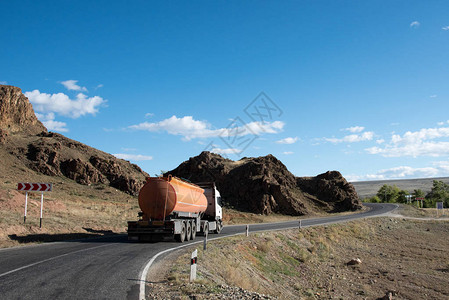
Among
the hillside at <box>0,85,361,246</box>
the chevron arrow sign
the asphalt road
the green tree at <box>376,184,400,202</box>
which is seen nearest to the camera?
the asphalt road

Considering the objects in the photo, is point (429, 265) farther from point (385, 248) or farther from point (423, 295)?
point (423, 295)

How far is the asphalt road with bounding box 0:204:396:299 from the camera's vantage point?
26.2 feet

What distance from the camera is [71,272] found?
10172mm

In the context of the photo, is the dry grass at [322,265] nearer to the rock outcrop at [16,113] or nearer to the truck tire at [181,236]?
the truck tire at [181,236]

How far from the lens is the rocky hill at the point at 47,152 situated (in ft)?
198

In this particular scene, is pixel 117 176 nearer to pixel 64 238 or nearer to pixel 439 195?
pixel 64 238

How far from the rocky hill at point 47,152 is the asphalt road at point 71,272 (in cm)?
4863

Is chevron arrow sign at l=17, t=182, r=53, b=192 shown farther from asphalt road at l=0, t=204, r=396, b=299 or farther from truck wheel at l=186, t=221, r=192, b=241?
truck wheel at l=186, t=221, r=192, b=241

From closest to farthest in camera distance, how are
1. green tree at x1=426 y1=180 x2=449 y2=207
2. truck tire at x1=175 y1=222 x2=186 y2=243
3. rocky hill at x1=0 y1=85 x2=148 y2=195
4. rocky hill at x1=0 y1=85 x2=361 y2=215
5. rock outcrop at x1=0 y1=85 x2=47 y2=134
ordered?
1. truck tire at x1=175 y1=222 x2=186 y2=243
2. rocky hill at x1=0 y1=85 x2=361 y2=215
3. rocky hill at x1=0 y1=85 x2=148 y2=195
4. rock outcrop at x1=0 y1=85 x2=47 y2=134
5. green tree at x1=426 y1=180 x2=449 y2=207

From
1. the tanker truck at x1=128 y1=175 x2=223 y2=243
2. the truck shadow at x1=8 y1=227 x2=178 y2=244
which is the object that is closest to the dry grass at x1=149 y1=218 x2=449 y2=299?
the tanker truck at x1=128 y1=175 x2=223 y2=243

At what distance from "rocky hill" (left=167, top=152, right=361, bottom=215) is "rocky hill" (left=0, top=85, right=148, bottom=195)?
11794mm

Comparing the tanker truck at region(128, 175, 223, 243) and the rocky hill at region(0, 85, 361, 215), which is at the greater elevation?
the rocky hill at region(0, 85, 361, 215)

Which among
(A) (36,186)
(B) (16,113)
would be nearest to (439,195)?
(A) (36,186)

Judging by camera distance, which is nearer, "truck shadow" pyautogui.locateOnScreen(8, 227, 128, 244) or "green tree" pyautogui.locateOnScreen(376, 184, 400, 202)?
"truck shadow" pyautogui.locateOnScreen(8, 227, 128, 244)
